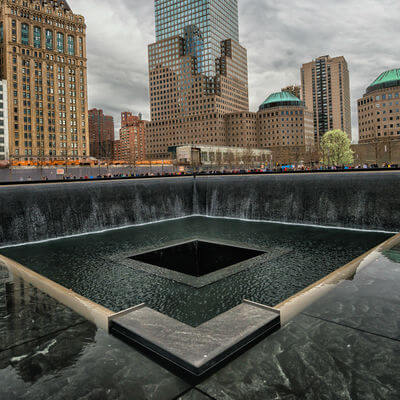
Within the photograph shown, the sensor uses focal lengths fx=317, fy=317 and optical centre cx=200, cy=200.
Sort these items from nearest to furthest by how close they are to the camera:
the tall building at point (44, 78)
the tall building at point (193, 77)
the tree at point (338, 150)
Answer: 1. the tree at point (338, 150)
2. the tall building at point (44, 78)
3. the tall building at point (193, 77)

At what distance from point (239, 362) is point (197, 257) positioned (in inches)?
558

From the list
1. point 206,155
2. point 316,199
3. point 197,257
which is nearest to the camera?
point 197,257

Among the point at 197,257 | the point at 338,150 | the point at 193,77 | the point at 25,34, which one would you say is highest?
the point at 193,77

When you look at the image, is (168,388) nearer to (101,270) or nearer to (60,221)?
(101,270)

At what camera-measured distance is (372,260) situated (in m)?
7.35

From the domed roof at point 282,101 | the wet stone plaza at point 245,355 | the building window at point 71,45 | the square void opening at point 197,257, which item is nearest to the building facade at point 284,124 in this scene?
the domed roof at point 282,101

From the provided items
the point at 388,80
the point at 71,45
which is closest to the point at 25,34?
the point at 71,45

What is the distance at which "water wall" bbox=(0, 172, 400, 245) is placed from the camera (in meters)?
21.2

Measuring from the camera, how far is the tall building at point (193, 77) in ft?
499

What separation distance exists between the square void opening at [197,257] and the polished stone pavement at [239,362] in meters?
10.8

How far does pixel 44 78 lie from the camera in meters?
97.9

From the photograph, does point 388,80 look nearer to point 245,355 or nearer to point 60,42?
point 60,42

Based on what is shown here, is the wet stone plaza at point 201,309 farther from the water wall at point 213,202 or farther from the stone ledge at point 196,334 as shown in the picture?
the water wall at point 213,202

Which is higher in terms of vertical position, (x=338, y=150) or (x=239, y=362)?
(x=338, y=150)
